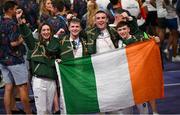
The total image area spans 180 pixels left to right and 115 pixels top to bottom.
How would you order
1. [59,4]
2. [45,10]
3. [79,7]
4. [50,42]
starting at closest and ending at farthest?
[50,42] → [59,4] → [45,10] → [79,7]

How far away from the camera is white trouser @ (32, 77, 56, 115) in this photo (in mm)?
7691

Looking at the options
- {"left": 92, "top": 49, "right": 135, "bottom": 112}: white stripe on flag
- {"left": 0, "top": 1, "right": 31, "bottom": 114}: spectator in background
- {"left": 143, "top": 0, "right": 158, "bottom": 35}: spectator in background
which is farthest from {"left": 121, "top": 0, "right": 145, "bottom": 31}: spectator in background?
{"left": 92, "top": 49, "right": 135, "bottom": 112}: white stripe on flag

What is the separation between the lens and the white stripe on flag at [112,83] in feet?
24.2

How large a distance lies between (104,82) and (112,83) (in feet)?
0.36

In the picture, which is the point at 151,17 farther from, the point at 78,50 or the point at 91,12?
the point at 78,50

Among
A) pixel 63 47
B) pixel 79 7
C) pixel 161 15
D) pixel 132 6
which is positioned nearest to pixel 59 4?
pixel 63 47

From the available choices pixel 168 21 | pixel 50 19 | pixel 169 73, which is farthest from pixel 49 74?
pixel 168 21

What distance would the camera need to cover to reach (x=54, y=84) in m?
7.82

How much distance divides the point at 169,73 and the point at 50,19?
4.19 meters

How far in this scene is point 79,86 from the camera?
24.3ft

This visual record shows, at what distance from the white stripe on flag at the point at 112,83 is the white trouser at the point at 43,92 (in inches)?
30.2

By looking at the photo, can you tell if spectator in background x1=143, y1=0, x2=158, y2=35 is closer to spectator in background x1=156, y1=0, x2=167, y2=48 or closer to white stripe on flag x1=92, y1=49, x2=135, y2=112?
spectator in background x1=156, y1=0, x2=167, y2=48

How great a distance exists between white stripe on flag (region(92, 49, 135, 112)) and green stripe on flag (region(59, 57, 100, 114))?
8cm

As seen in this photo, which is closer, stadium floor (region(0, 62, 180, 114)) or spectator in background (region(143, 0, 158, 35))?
stadium floor (region(0, 62, 180, 114))
